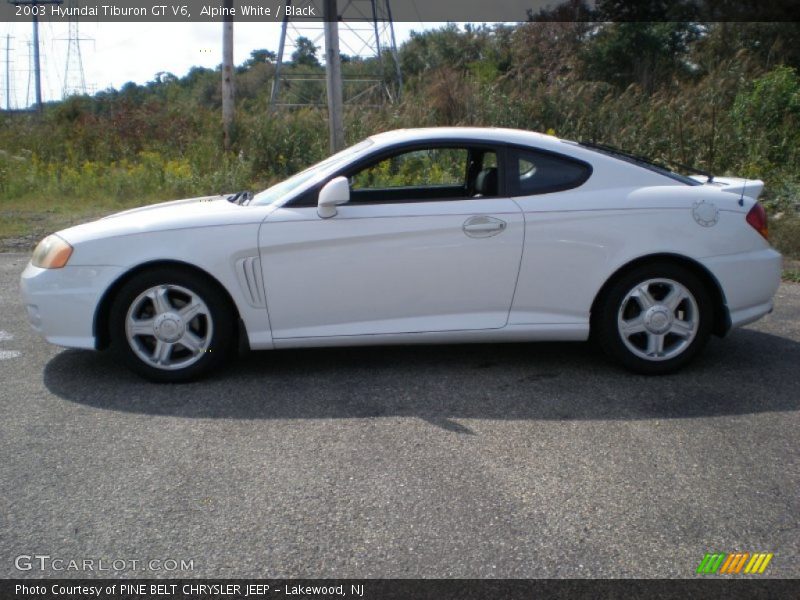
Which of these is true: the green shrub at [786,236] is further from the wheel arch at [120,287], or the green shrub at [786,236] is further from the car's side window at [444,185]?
the wheel arch at [120,287]

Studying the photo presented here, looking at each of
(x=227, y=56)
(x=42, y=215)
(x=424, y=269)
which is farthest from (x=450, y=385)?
(x=227, y=56)

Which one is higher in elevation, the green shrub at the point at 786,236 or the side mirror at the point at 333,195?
the side mirror at the point at 333,195

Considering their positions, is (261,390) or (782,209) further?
(782,209)

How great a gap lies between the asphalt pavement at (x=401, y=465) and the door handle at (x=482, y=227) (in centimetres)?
88

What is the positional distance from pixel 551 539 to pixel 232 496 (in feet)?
4.37

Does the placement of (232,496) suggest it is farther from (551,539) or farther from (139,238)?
(139,238)

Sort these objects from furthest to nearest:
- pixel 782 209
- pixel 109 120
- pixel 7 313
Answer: pixel 109 120 → pixel 782 209 → pixel 7 313

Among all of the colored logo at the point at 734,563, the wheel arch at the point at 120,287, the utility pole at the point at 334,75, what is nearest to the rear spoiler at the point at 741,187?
the colored logo at the point at 734,563

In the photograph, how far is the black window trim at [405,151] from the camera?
17.3ft

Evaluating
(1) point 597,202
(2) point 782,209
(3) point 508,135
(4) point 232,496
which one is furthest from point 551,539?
(2) point 782,209

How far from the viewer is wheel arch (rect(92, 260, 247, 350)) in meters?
5.18

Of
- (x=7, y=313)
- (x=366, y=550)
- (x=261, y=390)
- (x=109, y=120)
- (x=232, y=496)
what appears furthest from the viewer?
(x=109, y=120)

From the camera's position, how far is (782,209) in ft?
35.3

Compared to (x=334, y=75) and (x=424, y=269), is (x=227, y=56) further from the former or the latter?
(x=424, y=269)
